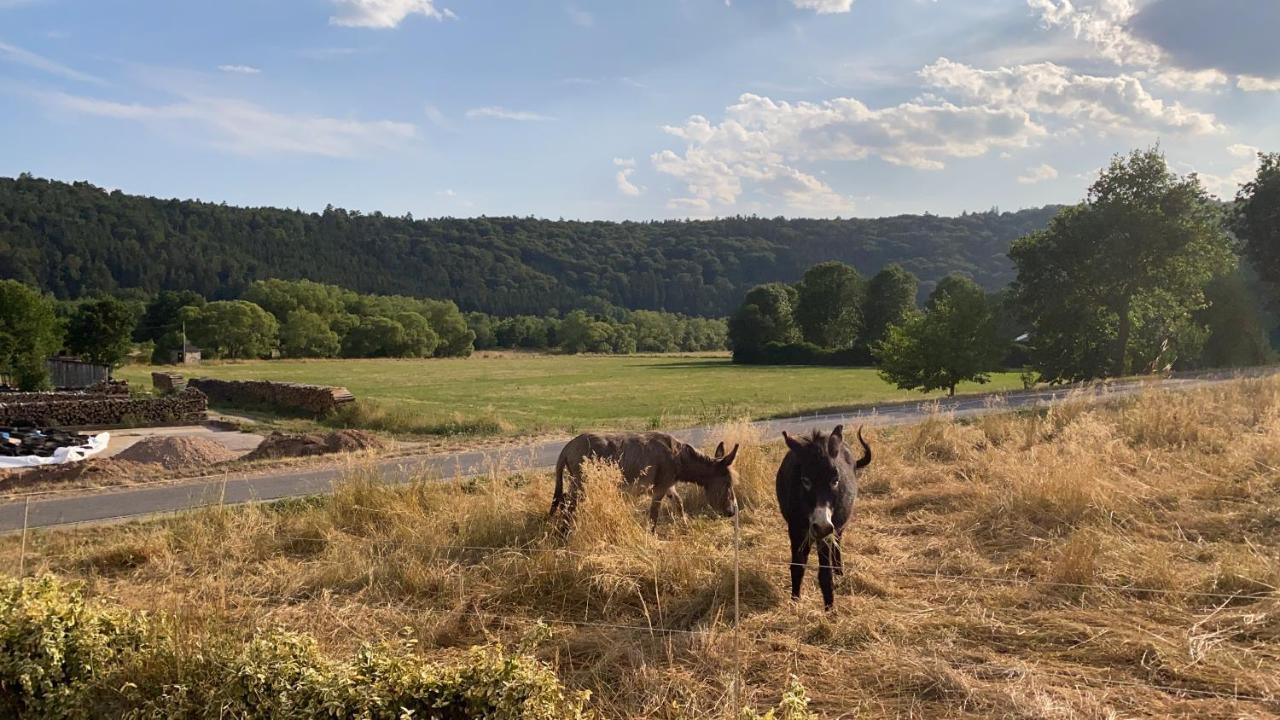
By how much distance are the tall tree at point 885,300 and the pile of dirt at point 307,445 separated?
78.7 m

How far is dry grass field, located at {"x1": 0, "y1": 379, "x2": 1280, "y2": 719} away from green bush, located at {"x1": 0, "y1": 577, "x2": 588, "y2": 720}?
389 millimetres

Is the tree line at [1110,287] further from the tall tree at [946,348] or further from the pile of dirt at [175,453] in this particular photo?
the pile of dirt at [175,453]

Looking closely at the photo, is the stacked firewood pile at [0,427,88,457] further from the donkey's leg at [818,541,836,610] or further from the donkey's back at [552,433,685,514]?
the donkey's leg at [818,541,836,610]

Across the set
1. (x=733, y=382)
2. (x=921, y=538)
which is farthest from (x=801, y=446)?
(x=733, y=382)

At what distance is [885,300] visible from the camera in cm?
9206

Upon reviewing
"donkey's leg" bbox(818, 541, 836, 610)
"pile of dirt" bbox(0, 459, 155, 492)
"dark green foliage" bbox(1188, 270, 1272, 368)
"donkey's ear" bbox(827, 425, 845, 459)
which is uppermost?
"dark green foliage" bbox(1188, 270, 1272, 368)

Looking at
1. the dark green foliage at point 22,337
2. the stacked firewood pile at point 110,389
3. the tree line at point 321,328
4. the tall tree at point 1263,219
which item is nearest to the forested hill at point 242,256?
the tree line at point 321,328

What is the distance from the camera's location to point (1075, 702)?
427 cm

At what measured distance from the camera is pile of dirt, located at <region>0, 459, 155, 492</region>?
1400cm

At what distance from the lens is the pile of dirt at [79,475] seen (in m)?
14.0

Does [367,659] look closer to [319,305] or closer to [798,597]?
[798,597]

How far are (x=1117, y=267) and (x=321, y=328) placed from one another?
9632 cm

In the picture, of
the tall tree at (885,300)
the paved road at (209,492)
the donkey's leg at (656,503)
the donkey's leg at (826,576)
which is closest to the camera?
the donkey's leg at (826,576)

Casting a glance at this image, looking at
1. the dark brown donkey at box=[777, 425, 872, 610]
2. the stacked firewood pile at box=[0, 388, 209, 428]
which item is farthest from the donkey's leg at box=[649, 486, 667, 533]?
the stacked firewood pile at box=[0, 388, 209, 428]
